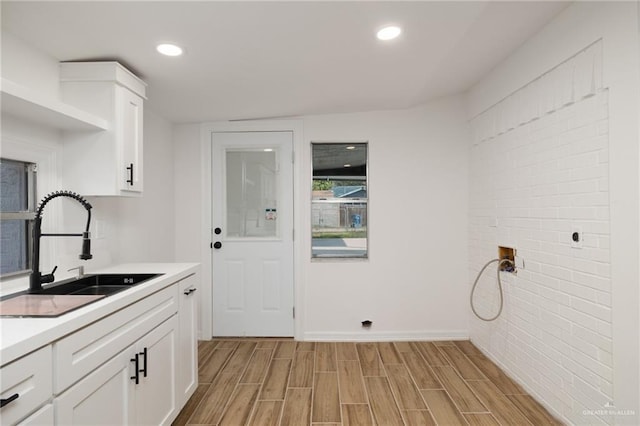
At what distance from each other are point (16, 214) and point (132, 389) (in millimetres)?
1093


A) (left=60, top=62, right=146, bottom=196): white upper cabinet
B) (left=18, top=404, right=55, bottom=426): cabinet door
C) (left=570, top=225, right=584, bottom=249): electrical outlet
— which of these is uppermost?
(left=60, top=62, right=146, bottom=196): white upper cabinet

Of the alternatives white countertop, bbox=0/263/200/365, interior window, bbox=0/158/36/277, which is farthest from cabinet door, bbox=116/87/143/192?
white countertop, bbox=0/263/200/365

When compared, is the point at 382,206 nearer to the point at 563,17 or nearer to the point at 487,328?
the point at 487,328

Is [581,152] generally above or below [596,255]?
above

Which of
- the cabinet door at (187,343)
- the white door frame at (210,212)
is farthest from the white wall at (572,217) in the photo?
the cabinet door at (187,343)

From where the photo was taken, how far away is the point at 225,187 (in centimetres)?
337

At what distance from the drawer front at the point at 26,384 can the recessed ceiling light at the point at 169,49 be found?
1547 millimetres

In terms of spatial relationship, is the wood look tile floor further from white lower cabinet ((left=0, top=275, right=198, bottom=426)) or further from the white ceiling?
the white ceiling

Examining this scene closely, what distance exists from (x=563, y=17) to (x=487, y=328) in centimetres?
241

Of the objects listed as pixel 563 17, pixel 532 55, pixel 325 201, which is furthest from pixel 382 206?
pixel 563 17

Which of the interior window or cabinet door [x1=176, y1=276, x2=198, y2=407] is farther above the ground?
the interior window

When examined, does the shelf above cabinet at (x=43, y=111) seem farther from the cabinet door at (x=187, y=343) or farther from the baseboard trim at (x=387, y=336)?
the baseboard trim at (x=387, y=336)

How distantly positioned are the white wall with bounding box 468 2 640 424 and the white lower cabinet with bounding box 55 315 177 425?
235 cm

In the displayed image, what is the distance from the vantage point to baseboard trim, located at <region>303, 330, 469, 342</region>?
10.8ft
